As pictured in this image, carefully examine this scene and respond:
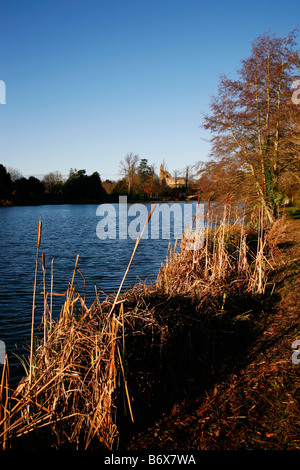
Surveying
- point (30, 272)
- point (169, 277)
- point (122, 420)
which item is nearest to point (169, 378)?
point (122, 420)

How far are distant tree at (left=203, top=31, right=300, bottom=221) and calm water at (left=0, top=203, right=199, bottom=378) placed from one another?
481 centimetres

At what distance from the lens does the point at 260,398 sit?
286 centimetres

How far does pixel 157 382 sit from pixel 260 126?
13.9m

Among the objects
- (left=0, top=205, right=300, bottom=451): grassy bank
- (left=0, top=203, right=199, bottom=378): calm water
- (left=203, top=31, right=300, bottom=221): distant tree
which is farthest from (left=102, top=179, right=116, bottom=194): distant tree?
(left=0, top=205, right=300, bottom=451): grassy bank

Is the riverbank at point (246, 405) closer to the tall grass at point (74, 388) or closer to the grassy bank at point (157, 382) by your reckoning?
the grassy bank at point (157, 382)

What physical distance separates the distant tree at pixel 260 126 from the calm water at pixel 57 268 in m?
4.81

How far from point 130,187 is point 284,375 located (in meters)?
58.6

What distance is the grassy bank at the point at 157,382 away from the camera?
243 centimetres

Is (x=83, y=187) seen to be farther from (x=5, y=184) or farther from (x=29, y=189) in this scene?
(x=5, y=184)

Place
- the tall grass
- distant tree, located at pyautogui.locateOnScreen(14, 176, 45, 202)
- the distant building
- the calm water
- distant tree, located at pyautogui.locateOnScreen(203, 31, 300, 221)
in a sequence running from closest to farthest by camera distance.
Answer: the tall grass < the calm water < distant tree, located at pyautogui.locateOnScreen(203, 31, 300, 221) < distant tree, located at pyautogui.locateOnScreen(14, 176, 45, 202) < the distant building

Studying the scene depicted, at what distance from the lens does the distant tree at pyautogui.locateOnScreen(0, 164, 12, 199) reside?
43438 mm

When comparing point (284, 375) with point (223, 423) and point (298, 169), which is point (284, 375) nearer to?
point (223, 423)

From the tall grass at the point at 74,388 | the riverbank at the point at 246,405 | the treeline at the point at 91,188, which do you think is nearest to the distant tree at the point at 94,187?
the treeline at the point at 91,188

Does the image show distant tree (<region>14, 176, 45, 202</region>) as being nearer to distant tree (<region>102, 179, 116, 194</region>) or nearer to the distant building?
distant tree (<region>102, 179, 116, 194</region>)
